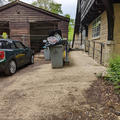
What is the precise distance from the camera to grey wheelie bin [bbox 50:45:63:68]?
563cm

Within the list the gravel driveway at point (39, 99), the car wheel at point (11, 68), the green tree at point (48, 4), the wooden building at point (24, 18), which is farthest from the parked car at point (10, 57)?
the green tree at point (48, 4)

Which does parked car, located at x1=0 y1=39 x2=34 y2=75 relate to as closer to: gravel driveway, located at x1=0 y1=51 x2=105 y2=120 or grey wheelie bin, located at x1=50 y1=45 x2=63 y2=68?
gravel driveway, located at x1=0 y1=51 x2=105 y2=120

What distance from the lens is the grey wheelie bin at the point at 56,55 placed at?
5629 millimetres

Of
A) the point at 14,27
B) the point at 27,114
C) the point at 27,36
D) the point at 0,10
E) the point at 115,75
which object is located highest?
the point at 0,10

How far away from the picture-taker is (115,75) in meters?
3.25

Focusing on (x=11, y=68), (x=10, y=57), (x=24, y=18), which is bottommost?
(x=11, y=68)

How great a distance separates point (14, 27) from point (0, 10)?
2.09 metres

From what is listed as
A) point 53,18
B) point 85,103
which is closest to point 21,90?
point 85,103

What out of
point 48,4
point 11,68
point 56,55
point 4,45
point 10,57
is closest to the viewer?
point 10,57

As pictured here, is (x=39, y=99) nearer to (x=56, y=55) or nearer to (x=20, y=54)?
(x=56, y=55)

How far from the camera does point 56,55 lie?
18.6 ft

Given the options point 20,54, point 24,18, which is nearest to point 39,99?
point 20,54

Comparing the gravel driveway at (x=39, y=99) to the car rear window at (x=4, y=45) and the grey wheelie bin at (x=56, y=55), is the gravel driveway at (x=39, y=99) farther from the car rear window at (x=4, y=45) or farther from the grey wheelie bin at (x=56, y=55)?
the car rear window at (x=4, y=45)

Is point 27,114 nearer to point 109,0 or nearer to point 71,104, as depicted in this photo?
point 71,104
